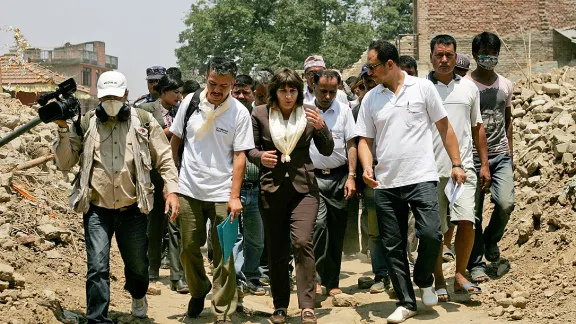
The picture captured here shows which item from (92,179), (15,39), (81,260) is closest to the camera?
(92,179)

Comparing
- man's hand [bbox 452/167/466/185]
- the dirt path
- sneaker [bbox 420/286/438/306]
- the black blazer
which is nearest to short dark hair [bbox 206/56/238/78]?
the black blazer

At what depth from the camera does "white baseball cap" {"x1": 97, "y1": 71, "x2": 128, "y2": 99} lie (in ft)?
20.4

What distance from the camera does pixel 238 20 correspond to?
5144 centimetres

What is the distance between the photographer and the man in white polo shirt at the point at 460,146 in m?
7.20

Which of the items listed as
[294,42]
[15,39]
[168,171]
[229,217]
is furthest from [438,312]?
[294,42]

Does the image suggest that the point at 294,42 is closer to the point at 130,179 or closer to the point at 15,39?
the point at 15,39

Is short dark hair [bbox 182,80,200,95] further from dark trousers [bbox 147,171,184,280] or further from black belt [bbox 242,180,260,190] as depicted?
black belt [bbox 242,180,260,190]

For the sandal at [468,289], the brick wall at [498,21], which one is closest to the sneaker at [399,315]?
the sandal at [468,289]

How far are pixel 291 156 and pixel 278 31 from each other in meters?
43.5

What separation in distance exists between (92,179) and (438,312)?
3.00m

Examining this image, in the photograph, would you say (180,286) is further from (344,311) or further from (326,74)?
(326,74)

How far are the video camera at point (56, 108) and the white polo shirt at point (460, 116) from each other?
10.0ft

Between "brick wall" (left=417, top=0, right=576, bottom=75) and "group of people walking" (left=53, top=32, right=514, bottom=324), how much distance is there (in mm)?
23303

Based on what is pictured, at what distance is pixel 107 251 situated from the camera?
20.2ft
